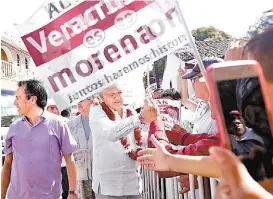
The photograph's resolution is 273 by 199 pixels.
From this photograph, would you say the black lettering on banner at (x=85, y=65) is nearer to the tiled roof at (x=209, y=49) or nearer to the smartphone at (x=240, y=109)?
the tiled roof at (x=209, y=49)

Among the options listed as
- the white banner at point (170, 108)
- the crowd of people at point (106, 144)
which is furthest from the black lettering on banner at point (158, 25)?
the white banner at point (170, 108)

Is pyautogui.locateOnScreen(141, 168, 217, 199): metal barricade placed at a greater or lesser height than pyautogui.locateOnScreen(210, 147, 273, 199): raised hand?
greater

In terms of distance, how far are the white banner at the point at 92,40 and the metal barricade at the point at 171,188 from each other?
68cm

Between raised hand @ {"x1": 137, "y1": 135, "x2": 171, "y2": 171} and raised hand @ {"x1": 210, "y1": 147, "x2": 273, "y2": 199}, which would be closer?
raised hand @ {"x1": 210, "y1": 147, "x2": 273, "y2": 199}

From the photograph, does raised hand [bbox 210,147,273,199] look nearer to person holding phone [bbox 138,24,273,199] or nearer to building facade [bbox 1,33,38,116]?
person holding phone [bbox 138,24,273,199]

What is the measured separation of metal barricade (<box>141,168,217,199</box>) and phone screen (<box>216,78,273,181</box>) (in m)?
0.97

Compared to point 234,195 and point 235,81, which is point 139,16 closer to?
point 235,81

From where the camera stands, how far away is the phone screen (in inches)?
37.8

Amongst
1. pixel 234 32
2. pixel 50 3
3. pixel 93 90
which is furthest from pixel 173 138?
pixel 50 3

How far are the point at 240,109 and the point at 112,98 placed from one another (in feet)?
6.72

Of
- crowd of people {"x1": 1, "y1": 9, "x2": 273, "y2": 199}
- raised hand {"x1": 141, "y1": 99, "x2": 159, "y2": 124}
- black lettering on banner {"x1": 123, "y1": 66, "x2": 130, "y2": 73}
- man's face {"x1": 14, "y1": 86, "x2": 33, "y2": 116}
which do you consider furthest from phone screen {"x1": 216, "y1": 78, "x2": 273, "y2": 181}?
man's face {"x1": 14, "y1": 86, "x2": 33, "y2": 116}

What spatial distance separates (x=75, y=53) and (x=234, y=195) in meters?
1.46

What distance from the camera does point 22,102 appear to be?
9.95ft

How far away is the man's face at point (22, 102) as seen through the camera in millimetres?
3014
